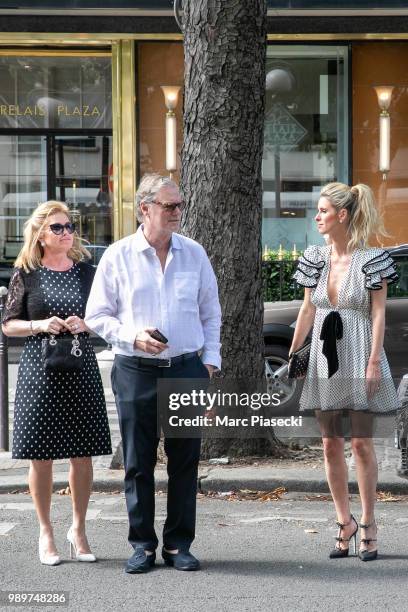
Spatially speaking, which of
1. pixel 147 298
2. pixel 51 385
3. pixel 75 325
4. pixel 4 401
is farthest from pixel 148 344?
pixel 4 401

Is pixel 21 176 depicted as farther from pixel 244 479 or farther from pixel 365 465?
pixel 365 465

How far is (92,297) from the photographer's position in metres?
5.82

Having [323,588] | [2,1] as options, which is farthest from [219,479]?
[2,1]

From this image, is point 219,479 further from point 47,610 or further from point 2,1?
point 2,1

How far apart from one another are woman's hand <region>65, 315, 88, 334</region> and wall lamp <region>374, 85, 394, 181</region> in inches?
495

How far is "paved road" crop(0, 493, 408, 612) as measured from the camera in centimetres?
537

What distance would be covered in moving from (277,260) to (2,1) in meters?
5.35

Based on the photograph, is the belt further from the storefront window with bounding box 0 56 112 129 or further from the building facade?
the storefront window with bounding box 0 56 112 129

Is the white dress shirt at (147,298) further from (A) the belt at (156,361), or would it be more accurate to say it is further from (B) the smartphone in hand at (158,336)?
(B) the smartphone in hand at (158,336)

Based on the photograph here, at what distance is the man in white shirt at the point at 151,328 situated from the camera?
225 inches

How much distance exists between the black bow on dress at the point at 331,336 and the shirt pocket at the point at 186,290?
0.72m

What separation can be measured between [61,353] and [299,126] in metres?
12.8

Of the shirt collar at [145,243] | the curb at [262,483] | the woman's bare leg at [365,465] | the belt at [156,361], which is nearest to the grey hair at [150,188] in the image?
the shirt collar at [145,243]

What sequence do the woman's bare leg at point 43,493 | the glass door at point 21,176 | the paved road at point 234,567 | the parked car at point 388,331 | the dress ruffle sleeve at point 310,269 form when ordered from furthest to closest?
1. the glass door at point 21,176
2. the parked car at point 388,331
3. the dress ruffle sleeve at point 310,269
4. the woman's bare leg at point 43,493
5. the paved road at point 234,567
